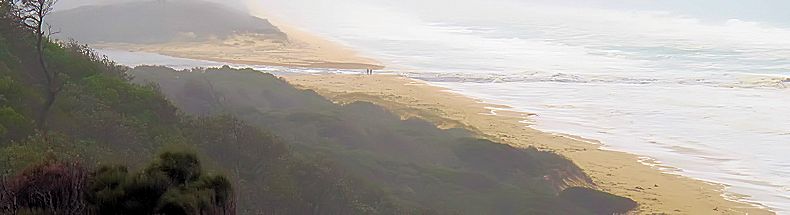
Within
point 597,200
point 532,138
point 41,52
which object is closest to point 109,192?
point 41,52

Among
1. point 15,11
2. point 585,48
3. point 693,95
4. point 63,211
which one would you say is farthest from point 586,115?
point 585,48

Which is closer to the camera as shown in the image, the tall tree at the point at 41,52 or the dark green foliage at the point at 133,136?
the dark green foliage at the point at 133,136

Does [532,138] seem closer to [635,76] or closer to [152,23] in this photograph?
[635,76]

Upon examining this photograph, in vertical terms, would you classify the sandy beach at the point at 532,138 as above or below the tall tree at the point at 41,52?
below

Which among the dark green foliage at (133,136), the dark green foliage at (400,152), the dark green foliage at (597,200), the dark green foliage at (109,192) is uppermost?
the dark green foliage at (109,192)

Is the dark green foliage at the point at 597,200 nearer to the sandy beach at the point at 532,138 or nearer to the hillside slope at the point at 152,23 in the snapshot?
the sandy beach at the point at 532,138

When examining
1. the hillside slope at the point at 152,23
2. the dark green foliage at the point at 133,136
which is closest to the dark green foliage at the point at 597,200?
the dark green foliage at the point at 133,136

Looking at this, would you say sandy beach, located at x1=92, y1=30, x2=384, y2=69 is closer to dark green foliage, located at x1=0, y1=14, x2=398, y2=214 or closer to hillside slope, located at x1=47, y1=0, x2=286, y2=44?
hillside slope, located at x1=47, y1=0, x2=286, y2=44
